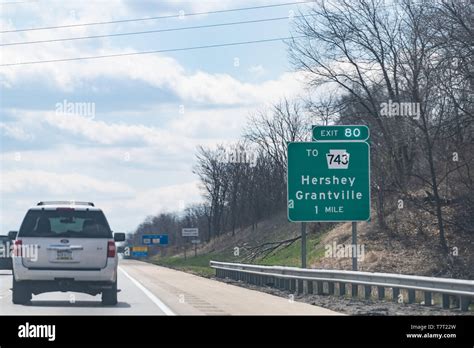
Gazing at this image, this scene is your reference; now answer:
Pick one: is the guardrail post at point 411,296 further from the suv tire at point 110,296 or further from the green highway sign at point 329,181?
the green highway sign at point 329,181

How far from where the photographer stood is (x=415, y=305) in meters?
21.9

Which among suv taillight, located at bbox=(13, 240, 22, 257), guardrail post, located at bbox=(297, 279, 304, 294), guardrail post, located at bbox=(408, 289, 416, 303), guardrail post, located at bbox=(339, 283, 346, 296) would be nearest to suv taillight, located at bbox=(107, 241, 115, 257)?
suv taillight, located at bbox=(13, 240, 22, 257)

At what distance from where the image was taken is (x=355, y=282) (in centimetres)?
2530

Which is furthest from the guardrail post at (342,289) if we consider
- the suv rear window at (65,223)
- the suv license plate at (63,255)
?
the suv license plate at (63,255)

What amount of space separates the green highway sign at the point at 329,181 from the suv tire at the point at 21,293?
10.7m

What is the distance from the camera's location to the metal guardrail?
20.2 metres

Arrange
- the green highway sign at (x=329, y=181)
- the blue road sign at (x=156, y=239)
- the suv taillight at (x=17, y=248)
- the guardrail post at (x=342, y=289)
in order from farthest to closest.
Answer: the blue road sign at (x=156, y=239)
the green highway sign at (x=329, y=181)
the guardrail post at (x=342, y=289)
the suv taillight at (x=17, y=248)

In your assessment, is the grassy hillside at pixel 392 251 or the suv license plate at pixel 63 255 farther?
the grassy hillside at pixel 392 251

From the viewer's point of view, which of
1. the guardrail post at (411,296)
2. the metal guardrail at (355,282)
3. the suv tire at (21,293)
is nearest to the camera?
the metal guardrail at (355,282)

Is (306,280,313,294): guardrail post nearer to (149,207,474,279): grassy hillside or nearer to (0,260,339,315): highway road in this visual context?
(0,260,339,315): highway road

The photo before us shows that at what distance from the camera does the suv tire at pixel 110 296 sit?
2188 cm

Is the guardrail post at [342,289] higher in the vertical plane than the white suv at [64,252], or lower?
lower
